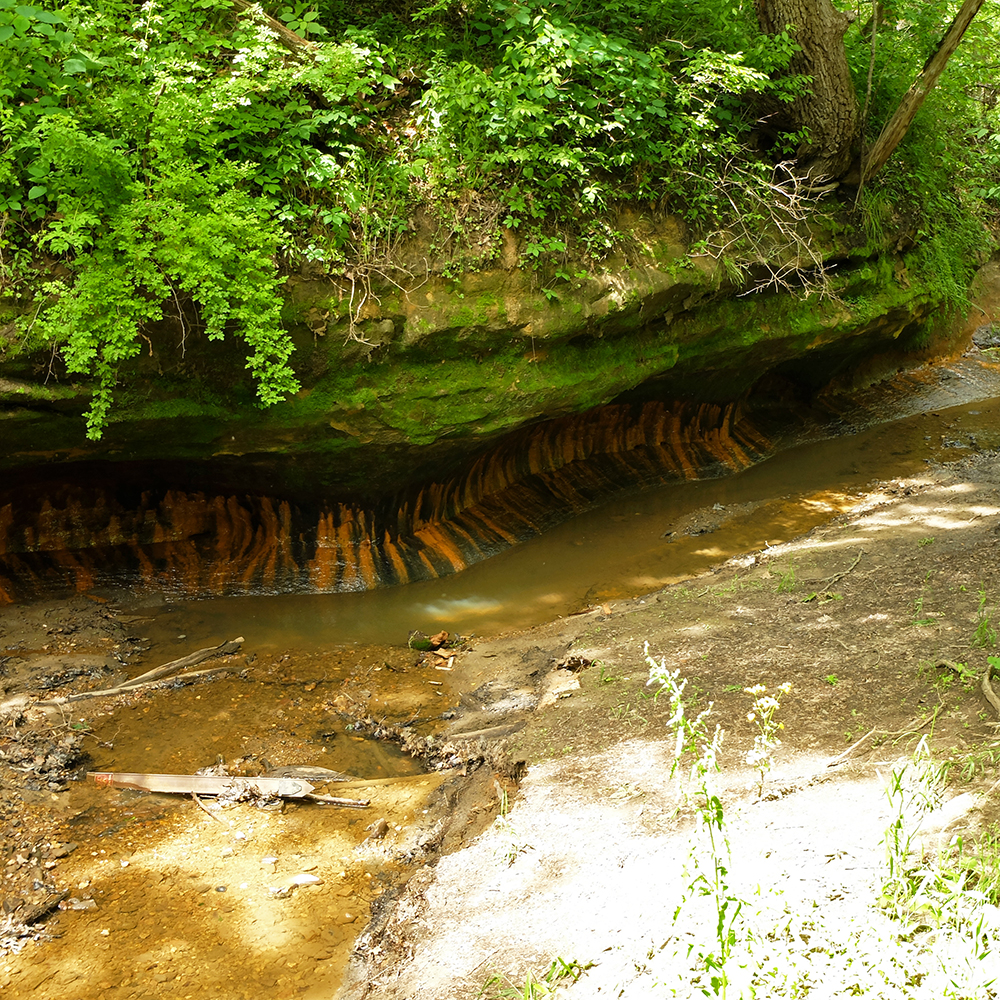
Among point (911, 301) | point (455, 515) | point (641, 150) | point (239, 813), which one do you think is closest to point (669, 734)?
point (239, 813)

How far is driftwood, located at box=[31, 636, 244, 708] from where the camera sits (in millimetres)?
5238

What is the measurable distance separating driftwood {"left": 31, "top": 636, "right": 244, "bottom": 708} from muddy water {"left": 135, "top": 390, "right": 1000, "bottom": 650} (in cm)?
21

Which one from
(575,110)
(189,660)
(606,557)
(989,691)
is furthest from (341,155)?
(989,691)

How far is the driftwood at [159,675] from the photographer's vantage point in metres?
5.24

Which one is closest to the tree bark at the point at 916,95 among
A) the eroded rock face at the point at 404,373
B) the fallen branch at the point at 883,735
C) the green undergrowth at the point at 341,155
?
the green undergrowth at the point at 341,155

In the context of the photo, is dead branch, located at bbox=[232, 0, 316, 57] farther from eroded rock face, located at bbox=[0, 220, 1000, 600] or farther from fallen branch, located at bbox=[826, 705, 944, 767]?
fallen branch, located at bbox=[826, 705, 944, 767]

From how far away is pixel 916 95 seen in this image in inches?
311

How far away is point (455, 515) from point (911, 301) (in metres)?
6.06

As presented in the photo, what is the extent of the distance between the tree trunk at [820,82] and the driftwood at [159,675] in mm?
6956

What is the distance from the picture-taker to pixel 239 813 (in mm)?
4168

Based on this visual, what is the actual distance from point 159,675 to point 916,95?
8.37m

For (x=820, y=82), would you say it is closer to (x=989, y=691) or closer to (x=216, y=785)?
(x=989, y=691)

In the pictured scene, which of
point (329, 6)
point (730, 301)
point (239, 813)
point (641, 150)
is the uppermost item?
point (329, 6)

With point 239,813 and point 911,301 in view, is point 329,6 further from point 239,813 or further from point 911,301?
point 911,301
